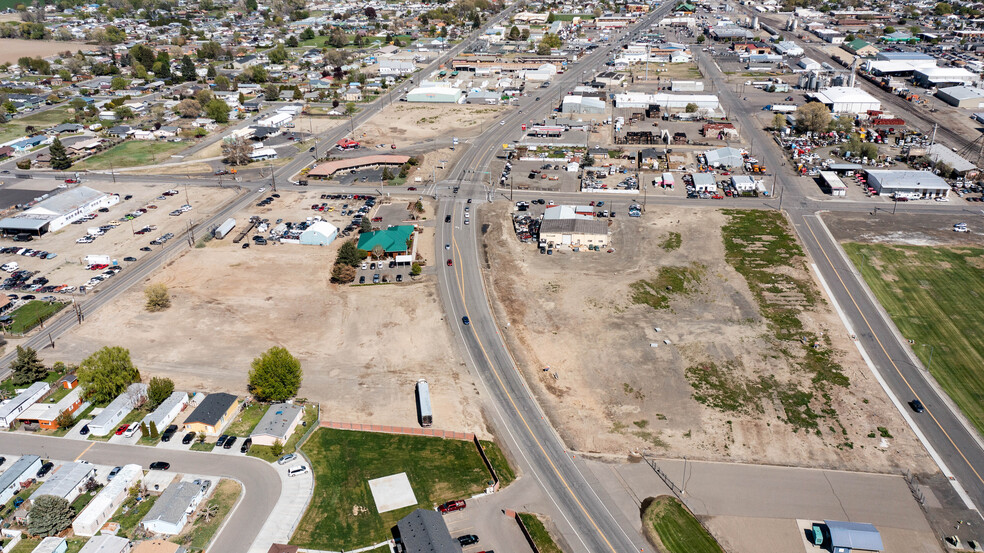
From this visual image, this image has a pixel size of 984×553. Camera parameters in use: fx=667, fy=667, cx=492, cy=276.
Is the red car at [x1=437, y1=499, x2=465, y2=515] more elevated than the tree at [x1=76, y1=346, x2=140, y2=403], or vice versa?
the tree at [x1=76, y1=346, x2=140, y2=403]

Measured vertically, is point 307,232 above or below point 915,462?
above

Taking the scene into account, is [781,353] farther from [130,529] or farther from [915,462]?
[130,529]

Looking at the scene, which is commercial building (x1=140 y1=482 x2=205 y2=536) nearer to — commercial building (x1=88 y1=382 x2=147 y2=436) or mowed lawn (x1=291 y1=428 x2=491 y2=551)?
mowed lawn (x1=291 y1=428 x2=491 y2=551)

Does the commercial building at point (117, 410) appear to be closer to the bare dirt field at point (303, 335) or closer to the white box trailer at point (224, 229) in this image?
the bare dirt field at point (303, 335)

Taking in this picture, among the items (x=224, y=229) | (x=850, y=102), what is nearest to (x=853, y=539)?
(x=224, y=229)

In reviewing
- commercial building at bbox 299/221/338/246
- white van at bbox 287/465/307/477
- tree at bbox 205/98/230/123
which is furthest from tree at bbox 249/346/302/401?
tree at bbox 205/98/230/123

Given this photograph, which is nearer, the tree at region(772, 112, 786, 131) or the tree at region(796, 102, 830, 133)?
the tree at region(796, 102, 830, 133)

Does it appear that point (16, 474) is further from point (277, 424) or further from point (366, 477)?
point (366, 477)

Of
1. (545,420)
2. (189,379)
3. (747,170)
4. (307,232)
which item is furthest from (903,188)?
(189,379)
